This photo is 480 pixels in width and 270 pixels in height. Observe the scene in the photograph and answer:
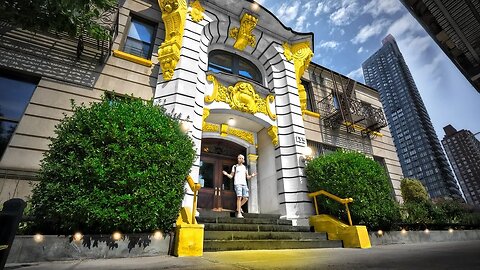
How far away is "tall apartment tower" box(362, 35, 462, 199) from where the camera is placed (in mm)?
89062

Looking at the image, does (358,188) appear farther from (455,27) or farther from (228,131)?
(228,131)

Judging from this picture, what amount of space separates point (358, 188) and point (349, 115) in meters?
6.93

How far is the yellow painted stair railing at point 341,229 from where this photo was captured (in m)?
5.61

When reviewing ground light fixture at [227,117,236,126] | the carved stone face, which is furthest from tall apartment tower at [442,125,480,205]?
the carved stone face

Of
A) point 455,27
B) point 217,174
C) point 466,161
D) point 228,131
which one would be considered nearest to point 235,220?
point 217,174

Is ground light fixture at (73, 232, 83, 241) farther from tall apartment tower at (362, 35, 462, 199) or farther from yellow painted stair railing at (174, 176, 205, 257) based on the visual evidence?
tall apartment tower at (362, 35, 462, 199)

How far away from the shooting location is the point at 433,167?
8894 cm

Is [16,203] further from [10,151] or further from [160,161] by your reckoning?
[10,151]

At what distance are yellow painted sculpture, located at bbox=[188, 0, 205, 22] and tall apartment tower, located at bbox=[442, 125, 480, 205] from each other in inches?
4260

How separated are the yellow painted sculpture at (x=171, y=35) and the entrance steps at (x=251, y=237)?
5302 millimetres

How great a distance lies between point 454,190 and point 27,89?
383 ft

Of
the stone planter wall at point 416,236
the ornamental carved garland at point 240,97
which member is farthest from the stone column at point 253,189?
the stone planter wall at point 416,236

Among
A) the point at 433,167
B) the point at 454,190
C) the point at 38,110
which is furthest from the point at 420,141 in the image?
the point at 38,110

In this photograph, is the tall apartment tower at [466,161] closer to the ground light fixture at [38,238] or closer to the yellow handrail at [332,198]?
the yellow handrail at [332,198]
